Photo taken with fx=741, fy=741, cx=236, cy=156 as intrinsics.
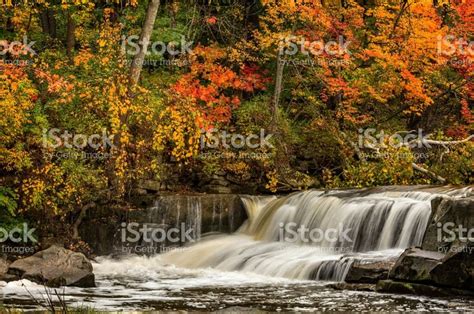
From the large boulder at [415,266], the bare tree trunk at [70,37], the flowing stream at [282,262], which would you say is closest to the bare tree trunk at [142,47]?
the bare tree trunk at [70,37]

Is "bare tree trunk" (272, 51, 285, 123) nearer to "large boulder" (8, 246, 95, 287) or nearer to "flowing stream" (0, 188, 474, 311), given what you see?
"flowing stream" (0, 188, 474, 311)

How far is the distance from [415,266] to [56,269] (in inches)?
249

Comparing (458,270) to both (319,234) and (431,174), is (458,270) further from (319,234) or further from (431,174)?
(431,174)

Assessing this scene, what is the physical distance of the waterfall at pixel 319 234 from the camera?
46.4 ft

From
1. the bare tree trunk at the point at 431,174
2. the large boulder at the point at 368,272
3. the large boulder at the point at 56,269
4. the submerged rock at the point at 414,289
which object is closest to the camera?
the submerged rock at the point at 414,289

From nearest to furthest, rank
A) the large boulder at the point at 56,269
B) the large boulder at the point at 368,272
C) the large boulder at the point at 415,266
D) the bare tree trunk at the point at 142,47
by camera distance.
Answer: the large boulder at the point at 415,266, the large boulder at the point at 368,272, the large boulder at the point at 56,269, the bare tree trunk at the point at 142,47

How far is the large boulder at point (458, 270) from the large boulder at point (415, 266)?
5.5 inches

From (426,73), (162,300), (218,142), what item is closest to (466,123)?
(426,73)

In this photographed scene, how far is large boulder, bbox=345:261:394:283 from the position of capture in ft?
40.2

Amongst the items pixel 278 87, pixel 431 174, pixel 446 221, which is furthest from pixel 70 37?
pixel 446 221

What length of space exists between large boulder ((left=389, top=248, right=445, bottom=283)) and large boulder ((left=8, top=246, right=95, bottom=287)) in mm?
5349

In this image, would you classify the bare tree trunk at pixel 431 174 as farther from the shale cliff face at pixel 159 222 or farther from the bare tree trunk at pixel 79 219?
the bare tree trunk at pixel 79 219

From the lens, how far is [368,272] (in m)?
12.4

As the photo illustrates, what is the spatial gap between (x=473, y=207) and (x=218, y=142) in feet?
33.7
